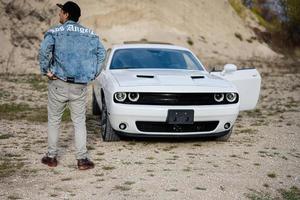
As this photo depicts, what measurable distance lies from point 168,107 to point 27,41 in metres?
18.9

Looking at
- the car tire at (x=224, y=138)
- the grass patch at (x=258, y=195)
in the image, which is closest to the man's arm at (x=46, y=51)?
the grass patch at (x=258, y=195)

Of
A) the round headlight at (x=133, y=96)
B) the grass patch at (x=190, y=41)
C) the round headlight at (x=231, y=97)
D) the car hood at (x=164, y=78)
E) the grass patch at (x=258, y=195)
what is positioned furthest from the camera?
the grass patch at (x=190, y=41)

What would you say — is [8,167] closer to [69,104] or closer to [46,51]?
[69,104]

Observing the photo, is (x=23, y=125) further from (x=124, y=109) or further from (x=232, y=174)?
(x=232, y=174)

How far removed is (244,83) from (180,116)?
1.79 meters

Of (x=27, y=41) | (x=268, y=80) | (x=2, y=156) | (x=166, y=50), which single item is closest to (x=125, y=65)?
(x=166, y=50)

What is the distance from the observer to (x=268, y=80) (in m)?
19.7

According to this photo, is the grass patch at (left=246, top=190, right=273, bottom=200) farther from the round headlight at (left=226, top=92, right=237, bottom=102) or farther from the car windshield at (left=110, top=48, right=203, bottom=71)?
the car windshield at (left=110, top=48, right=203, bottom=71)

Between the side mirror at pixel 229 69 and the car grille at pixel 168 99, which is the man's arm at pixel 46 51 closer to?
the car grille at pixel 168 99

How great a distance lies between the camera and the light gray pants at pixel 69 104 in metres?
6.21

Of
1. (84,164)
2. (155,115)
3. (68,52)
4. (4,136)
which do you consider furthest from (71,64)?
(4,136)

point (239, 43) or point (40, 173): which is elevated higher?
point (40, 173)

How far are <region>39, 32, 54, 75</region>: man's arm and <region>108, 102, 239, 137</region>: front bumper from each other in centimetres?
154

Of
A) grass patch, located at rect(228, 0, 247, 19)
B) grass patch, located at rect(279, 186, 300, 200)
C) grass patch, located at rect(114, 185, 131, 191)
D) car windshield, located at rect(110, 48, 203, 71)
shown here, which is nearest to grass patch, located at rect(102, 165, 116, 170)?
grass patch, located at rect(114, 185, 131, 191)
